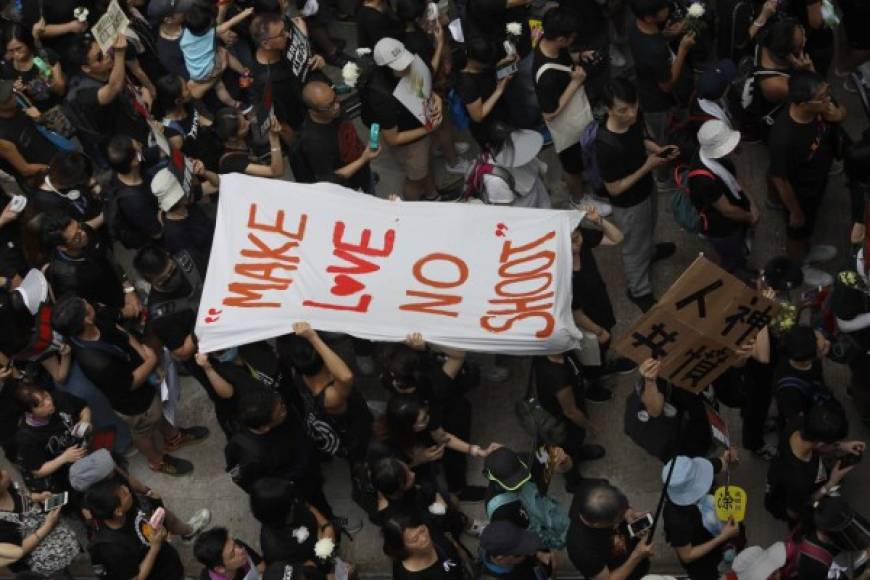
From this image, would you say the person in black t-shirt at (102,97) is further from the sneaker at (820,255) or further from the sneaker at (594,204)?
the sneaker at (820,255)

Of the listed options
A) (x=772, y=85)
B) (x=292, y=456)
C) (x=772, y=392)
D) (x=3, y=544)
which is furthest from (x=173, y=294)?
(x=772, y=85)

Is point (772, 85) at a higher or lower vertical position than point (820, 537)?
higher

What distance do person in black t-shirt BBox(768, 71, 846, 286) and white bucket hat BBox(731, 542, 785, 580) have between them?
3.18 meters

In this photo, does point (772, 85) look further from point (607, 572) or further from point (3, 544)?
point (3, 544)

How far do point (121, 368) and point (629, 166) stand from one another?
3945 mm

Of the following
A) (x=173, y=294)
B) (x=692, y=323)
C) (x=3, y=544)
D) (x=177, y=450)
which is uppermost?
(x=692, y=323)

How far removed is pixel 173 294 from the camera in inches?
319

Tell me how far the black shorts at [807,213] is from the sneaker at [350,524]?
4.11 metres

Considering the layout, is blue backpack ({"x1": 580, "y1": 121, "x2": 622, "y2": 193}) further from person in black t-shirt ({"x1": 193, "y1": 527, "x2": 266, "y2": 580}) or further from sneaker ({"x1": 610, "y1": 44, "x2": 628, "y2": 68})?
person in black t-shirt ({"x1": 193, "y1": 527, "x2": 266, "y2": 580})

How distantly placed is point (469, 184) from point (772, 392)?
8.57 feet

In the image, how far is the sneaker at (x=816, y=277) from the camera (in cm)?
930

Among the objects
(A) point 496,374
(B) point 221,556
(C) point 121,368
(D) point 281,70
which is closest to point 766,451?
(A) point 496,374

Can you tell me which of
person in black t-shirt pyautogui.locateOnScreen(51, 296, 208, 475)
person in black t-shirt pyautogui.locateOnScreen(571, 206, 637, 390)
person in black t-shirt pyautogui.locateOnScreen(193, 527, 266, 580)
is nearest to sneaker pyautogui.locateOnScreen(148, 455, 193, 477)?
person in black t-shirt pyautogui.locateOnScreen(51, 296, 208, 475)

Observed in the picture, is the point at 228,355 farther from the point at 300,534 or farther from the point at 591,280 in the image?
the point at 591,280
